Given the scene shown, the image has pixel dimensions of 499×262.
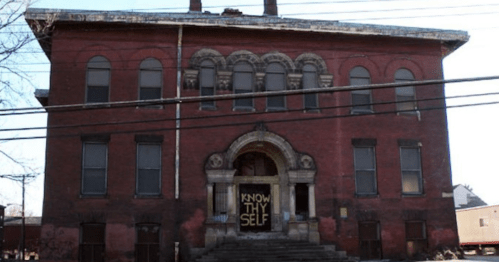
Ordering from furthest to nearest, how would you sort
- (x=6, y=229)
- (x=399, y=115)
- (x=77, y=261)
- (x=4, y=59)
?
(x=6, y=229) → (x=399, y=115) → (x=77, y=261) → (x=4, y=59)

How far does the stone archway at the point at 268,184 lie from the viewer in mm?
21281

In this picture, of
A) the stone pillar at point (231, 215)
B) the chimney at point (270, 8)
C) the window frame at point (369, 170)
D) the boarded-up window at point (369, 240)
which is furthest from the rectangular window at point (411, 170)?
the chimney at point (270, 8)

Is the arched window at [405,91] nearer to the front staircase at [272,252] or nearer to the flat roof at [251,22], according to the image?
the flat roof at [251,22]

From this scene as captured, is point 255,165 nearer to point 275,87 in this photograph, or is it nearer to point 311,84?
point 275,87

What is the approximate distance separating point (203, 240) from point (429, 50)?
1307 cm

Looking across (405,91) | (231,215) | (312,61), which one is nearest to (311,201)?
(231,215)

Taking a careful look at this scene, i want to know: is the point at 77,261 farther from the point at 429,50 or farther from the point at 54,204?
the point at 429,50

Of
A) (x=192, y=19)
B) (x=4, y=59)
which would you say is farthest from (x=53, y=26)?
(x=4, y=59)

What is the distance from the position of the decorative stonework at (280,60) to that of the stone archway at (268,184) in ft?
9.56

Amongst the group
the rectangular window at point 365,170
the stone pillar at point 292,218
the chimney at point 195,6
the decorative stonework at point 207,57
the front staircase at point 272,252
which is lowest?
the front staircase at point 272,252

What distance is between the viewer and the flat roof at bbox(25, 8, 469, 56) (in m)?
21.3

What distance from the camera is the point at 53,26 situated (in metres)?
21.5

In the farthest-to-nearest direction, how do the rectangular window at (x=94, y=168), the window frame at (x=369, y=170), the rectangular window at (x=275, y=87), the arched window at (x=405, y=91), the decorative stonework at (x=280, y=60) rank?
the arched window at (x=405, y=91)
the decorative stonework at (x=280, y=60)
the rectangular window at (x=275, y=87)
the window frame at (x=369, y=170)
the rectangular window at (x=94, y=168)

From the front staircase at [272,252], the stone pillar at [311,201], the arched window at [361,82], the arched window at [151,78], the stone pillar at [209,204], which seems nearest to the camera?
the front staircase at [272,252]
